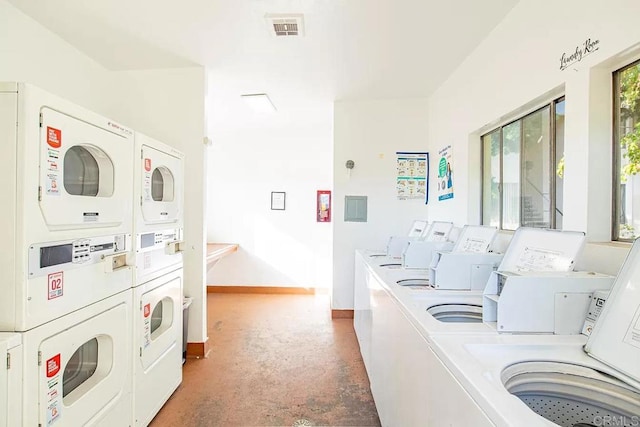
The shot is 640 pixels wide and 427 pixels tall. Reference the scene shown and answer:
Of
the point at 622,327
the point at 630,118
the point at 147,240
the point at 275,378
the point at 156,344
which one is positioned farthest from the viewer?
the point at 275,378

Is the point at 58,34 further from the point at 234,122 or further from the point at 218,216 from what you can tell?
the point at 218,216

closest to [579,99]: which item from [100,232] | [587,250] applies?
[587,250]

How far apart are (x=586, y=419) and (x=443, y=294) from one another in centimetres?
71

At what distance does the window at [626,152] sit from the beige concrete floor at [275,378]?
172 centimetres

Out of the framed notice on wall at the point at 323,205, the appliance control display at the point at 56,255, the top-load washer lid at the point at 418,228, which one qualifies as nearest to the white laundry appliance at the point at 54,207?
the appliance control display at the point at 56,255

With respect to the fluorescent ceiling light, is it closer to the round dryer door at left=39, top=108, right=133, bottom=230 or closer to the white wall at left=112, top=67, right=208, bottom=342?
the white wall at left=112, top=67, right=208, bottom=342

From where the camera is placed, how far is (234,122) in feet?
13.8

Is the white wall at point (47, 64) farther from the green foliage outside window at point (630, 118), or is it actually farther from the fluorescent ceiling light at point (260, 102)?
the green foliage outside window at point (630, 118)

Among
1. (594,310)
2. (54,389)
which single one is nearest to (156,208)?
(54,389)

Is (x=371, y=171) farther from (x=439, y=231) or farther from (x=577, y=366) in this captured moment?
(x=577, y=366)

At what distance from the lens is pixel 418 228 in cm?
327

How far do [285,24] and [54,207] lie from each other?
68.9 inches

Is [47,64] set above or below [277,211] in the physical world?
above

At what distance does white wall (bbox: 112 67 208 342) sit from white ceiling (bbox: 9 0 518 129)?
0.48 feet
